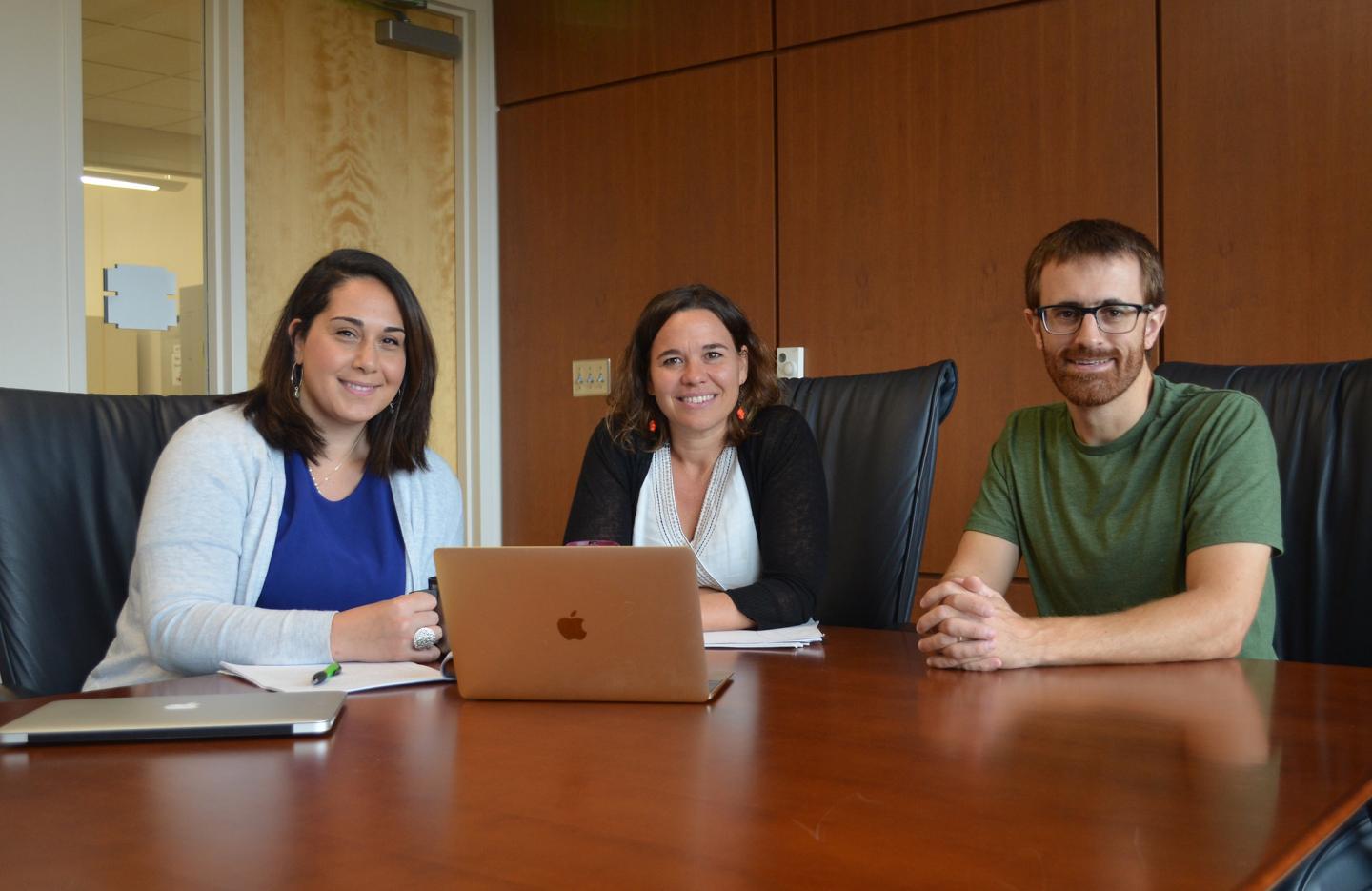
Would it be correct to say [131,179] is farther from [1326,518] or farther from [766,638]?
[1326,518]

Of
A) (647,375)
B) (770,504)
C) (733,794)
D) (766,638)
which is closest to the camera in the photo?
(733,794)

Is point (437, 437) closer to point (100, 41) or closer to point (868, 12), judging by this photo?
point (100, 41)

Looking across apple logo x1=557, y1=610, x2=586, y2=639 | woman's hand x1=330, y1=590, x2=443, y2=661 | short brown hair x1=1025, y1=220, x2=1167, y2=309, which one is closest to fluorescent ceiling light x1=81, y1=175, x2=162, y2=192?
woman's hand x1=330, y1=590, x2=443, y2=661

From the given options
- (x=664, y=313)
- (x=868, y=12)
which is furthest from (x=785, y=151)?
(x=664, y=313)

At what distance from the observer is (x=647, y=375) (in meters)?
2.61

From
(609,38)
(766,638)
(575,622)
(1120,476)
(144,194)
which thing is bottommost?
(766,638)

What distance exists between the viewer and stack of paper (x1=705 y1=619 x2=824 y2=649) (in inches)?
68.0

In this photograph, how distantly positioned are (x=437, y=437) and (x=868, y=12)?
6.88 ft

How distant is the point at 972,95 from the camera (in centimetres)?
349

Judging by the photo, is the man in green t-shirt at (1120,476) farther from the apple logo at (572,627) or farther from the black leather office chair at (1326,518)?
the apple logo at (572,627)

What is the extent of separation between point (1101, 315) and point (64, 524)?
1.72m

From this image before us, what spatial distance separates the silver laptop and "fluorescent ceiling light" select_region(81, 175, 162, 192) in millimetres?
2761

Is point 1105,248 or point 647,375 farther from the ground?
point 1105,248

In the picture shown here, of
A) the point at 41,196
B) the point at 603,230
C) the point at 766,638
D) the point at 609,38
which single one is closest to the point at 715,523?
the point at 766,638
